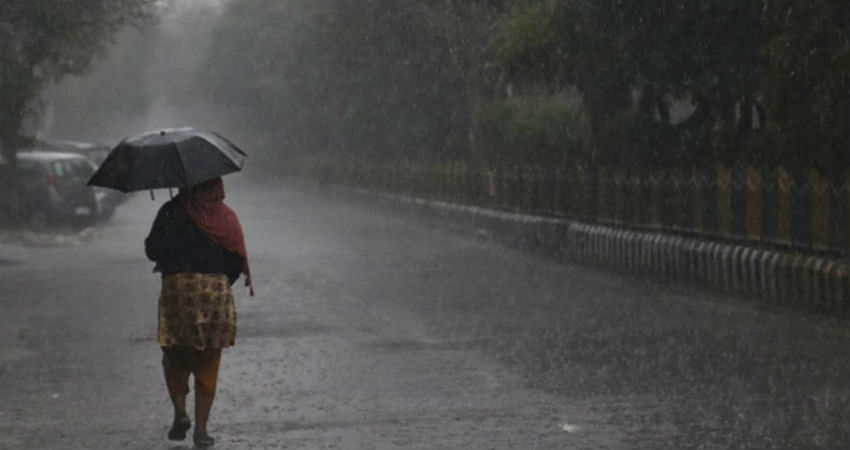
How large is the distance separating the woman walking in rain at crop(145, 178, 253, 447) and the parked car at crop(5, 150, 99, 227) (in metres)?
24.5

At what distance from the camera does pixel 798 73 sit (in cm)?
1698

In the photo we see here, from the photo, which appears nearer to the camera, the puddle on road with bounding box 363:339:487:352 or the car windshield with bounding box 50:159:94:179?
the puddle on road with bounding box 363:339:487:352

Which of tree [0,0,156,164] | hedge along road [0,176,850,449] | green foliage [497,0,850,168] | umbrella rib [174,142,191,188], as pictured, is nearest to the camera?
umbrella rib [174,142,191,188]

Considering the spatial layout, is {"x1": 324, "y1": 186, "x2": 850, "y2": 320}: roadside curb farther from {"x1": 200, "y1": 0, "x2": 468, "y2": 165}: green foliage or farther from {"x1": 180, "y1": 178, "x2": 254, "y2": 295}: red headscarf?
{"x1": 200, "y1": 0, "x2": 468, "y2": 165}: green foliage

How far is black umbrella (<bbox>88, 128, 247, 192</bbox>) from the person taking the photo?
28.9 ft

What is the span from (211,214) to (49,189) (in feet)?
80.9

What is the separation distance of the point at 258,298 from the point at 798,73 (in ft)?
20.3

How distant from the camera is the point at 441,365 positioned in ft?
40.2

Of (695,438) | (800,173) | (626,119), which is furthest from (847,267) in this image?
(626,119)

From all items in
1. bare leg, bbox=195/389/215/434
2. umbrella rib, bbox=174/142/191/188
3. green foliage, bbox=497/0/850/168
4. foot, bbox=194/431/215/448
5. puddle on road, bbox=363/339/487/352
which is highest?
green foliage, bbox=497/0/850/168

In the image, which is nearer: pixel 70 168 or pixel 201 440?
pixel 201 440

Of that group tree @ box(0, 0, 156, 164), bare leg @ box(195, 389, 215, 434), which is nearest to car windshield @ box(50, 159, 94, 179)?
tree @ box(0, 0, 156, 164)

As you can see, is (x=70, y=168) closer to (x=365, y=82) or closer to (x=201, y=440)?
(x=365, y=82)

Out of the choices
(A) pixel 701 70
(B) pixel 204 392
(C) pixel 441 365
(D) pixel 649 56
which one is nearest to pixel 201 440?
(B) pixel 204 392
